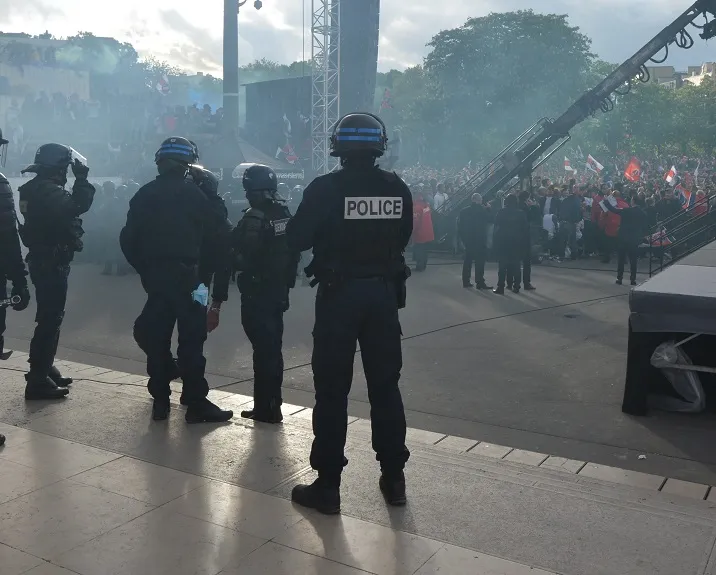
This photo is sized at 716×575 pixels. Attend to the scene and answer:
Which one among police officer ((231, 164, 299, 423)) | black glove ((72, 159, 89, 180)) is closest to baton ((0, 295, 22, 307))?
black glove ((72, 159, 89, 180))

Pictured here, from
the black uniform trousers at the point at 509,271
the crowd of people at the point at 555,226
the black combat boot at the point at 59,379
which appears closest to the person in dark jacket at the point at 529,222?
the crowd of people at the point at 555,226

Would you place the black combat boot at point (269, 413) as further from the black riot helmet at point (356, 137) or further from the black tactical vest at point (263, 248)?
the black riot helmet at point (356, 137)

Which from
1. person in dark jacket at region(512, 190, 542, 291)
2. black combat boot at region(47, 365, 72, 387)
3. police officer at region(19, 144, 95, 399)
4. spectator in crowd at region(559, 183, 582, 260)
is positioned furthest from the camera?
spectator in crowd at region(559, 183, 582, 260)

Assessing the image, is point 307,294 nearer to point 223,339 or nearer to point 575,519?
point 223,339

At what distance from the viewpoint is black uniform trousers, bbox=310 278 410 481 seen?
3.78 metres

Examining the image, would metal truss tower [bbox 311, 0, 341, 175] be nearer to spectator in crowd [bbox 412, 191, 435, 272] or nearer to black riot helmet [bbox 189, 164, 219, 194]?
spectator in crowd [bbox 412, 191, 435, 272]

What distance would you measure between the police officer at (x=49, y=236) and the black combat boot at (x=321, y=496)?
2.83m

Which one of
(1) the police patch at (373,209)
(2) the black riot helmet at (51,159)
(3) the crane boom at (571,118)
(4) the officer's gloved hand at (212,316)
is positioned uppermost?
(3) the crane boom at (571,118)

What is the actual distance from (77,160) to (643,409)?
473 centimetres

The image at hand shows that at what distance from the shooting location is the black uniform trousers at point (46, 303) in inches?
229

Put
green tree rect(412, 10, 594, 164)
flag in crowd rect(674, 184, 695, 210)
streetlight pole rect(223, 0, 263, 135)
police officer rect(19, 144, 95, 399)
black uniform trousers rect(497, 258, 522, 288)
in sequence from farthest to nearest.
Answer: green tree rect(412, 10, 594, 164)
streetlight pole rect(223, 0, 263, 135)
flag in crowd rect(674, 184, 695, 210)
black uniform trousers rect(497, 258, 522, 288)
police officer rect(19, 144, 95, 399)

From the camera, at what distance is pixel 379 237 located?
3.79 meters

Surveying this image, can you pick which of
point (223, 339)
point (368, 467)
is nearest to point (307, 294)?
point (223, 339)

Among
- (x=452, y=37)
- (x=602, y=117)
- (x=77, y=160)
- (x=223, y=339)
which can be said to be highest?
(x=452, y=37)
